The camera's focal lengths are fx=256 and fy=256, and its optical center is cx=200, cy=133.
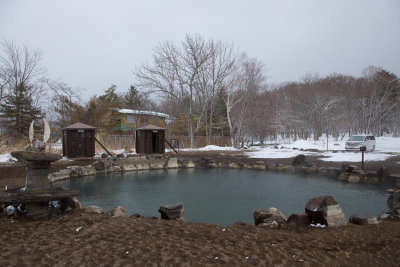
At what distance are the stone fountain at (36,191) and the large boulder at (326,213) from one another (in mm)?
3892

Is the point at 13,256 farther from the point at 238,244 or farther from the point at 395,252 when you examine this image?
the point at 395,252

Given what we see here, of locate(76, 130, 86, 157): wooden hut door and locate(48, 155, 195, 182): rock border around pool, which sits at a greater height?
locate(76, 130, 86, 157): wooden hut door

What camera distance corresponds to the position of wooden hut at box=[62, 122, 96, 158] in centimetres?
1164

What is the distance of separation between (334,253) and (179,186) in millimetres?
5976

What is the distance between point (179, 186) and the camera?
8.30 metres

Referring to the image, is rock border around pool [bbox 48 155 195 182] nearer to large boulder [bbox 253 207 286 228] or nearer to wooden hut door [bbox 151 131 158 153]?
wooden hut door [bbox 151 131 158 153]

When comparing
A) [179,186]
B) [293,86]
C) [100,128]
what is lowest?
[179,186]

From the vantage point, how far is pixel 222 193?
7.22 meters

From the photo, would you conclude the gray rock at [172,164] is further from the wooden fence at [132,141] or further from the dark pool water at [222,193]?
the wooden fence at [132,141]

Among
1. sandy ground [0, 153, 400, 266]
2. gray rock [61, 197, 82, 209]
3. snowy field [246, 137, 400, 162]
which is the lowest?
sandy ground [0, 153, 400, 266]

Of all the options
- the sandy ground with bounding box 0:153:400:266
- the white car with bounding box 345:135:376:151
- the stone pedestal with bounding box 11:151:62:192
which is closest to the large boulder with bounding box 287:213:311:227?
the sandy ground with bounding box 0:153:400:266

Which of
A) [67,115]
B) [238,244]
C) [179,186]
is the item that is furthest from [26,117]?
[238,244]

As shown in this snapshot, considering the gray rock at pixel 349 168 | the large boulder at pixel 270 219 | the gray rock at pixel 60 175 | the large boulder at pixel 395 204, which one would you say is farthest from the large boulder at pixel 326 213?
the gray rock at pixel 60 175

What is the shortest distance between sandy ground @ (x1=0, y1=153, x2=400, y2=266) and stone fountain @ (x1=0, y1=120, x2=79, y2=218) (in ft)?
0.86
